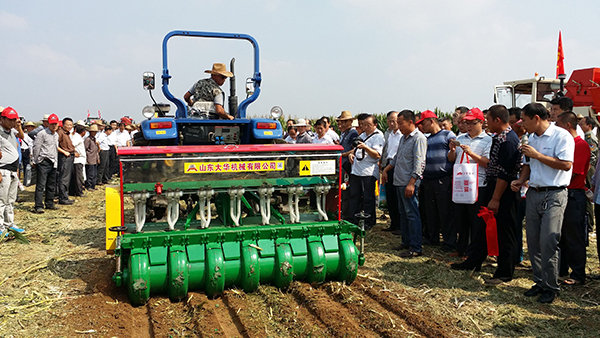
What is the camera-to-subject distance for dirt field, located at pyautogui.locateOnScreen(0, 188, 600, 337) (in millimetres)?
4012

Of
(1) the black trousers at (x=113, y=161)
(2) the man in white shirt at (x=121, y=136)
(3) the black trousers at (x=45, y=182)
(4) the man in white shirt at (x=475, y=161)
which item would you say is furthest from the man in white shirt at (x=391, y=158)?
(1) the black trousers at (x=113, y=161)

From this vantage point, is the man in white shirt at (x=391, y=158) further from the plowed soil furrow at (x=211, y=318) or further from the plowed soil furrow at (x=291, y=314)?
the plowed soil furrow at (x=211, y=318)

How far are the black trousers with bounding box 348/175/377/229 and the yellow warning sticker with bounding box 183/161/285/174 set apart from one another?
270cm

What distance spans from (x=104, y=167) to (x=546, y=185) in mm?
13534

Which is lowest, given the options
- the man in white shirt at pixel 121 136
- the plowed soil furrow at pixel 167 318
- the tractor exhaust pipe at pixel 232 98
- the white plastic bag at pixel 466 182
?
the plowed soil furrow at pixel 167 318

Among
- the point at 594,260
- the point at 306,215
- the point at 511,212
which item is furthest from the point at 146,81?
the point at 594,260

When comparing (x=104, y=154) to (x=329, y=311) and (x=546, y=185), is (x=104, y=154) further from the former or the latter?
(x=546, y=185)

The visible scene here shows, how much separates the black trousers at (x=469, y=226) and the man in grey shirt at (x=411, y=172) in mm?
493

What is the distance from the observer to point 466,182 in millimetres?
5766

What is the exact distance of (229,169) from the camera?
4.95m

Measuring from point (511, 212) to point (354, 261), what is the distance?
1799 mm

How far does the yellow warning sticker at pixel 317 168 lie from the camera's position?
5238mm

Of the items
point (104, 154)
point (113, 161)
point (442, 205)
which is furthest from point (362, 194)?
point (113, 161)

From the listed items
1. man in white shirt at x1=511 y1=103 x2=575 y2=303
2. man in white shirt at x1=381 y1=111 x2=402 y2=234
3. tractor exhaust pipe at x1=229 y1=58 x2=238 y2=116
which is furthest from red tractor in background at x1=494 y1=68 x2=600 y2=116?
tractor exhaust pipe at x1=229 y1=58 x2=238 y2=116
